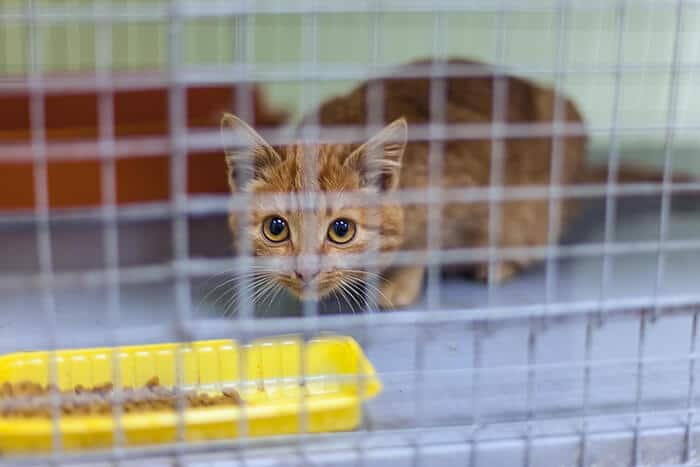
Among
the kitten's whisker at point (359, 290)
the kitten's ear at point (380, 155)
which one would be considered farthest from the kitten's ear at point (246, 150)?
the kitten's whisker at point (359, 290)

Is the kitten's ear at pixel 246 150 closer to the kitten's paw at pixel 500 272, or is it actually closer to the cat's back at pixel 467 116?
the cat's back at pixel 467 116

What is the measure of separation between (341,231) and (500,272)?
711 mm

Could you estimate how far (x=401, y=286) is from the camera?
199 centimetres

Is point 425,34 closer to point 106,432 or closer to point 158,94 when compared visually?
point 158,94

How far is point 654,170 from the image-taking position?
2.69 metres

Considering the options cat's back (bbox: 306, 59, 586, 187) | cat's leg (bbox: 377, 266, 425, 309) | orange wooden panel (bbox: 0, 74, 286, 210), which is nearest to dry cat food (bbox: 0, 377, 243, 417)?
cat's leg (bbox: 377, 266, 425, 309)

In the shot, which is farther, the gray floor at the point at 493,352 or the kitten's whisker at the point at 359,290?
the kitten's whisker at the point at 359,290

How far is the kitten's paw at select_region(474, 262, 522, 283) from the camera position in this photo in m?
2.18

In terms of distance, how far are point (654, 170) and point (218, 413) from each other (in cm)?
195

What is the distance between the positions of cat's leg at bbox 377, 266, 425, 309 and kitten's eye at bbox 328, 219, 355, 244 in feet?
1.06

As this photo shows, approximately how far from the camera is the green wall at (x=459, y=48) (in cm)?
299

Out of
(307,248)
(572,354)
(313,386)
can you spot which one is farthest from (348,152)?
(572,354)

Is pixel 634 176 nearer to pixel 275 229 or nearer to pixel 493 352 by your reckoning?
pixel 493 352

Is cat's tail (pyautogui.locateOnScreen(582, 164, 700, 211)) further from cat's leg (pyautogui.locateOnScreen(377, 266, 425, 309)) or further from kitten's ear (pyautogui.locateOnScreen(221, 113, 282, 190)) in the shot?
kitten's ear (pyautogui.locateOnScreen(221, 113, 282, 190))
